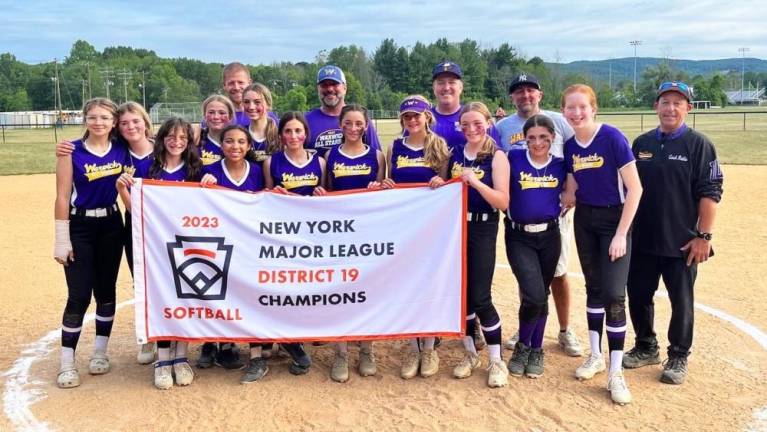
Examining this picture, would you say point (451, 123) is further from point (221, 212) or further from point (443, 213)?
point (221, 212)

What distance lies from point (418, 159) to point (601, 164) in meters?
1.39

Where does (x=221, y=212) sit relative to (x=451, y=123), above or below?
below

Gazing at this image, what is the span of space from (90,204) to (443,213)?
276cm

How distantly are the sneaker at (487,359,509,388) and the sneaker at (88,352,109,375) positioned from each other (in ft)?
10.4

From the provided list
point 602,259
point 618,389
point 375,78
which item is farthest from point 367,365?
point 375,78

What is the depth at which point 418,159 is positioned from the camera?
507 cm

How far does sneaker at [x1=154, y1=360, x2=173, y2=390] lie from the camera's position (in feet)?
16.2

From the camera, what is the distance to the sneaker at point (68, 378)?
4.97 m

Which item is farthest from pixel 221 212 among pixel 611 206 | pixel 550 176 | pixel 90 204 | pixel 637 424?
pixel 637 424

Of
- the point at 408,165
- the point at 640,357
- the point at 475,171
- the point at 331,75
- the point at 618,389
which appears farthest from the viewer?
the point at 331,75

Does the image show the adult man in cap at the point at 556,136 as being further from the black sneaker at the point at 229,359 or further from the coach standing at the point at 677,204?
the black sneaker at the point at 229,359

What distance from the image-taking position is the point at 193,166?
515 cm

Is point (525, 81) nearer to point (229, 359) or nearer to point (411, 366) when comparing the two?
point (411, 366)

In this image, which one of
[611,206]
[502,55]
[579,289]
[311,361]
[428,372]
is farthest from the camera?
[502,55]
